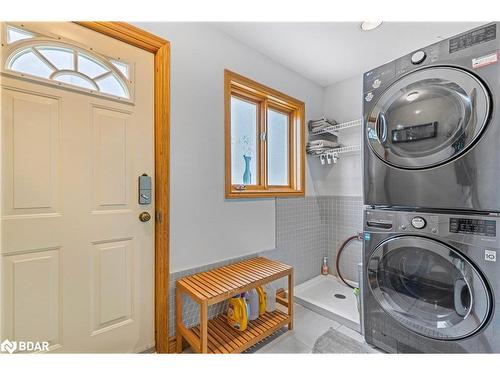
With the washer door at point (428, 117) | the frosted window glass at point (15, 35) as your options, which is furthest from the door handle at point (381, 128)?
the frosted window glass at point (15, 35)

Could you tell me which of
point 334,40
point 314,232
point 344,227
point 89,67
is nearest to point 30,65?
point 89,67

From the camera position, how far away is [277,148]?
2.24m

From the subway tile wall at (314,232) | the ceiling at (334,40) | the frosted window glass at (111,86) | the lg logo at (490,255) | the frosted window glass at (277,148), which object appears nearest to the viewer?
the lg logo at (490,255)

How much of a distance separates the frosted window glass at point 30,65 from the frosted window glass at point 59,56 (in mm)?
39

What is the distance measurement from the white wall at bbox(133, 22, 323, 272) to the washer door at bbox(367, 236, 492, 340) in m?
0.94

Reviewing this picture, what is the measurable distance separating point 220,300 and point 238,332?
396mm

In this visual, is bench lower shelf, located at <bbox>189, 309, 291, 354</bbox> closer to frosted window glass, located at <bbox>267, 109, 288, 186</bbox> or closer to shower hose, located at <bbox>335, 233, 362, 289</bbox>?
shower hose, located at <bbox>335, 233, 362, 289</bbox>

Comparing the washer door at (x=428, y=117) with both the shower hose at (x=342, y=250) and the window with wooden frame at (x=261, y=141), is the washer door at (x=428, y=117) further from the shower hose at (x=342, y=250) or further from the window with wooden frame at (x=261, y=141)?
the shower hose at (x=342, y=250)

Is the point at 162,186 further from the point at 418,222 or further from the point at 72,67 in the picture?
the point at 418,222

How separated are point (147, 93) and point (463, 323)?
2.02 m

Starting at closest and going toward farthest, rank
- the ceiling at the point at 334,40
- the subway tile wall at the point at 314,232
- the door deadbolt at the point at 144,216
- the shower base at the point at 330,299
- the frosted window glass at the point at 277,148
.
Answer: the door deadbolt at the point at 144,216, the ceiling at the point at 334,40, the shower base at the point at 330,299, the subway tile wall at the point at 314,232, the frosted window glass at the point at 277,148

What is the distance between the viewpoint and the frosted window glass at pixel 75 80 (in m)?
1.06

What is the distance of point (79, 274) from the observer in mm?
1106
